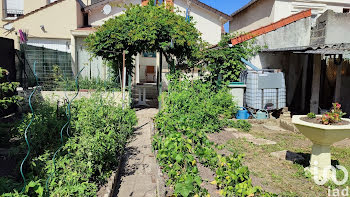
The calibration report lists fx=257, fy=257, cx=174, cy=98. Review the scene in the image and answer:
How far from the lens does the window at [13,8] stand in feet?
49.6

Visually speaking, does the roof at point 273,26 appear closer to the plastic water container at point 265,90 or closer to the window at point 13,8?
the plastic water container at point 265,90

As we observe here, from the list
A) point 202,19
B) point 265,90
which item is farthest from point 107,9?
point 265,90

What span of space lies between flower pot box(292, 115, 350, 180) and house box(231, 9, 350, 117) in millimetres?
5826

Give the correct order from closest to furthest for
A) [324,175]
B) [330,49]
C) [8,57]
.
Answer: [324,175]
[330,49]
[8,57]

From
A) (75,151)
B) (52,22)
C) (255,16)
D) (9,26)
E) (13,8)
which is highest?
(13,8)

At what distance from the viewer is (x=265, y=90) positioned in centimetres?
927

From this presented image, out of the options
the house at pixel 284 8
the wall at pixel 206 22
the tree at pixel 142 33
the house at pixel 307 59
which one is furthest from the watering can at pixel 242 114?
the house at pixel 284 8

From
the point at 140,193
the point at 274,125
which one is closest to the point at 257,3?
the point at 274,125

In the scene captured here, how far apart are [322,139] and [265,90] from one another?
5.49 metres

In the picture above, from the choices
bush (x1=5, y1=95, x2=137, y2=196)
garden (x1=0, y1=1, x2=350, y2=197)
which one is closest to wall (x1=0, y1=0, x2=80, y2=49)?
garden (x1=0, y1=1, x2=350, y2=197)

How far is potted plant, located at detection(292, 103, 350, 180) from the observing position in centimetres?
385

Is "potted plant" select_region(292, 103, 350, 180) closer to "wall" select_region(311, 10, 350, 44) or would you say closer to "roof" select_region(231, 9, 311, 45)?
"roof" select_region(231, 9, 311, 45)

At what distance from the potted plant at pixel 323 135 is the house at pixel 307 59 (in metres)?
5.69

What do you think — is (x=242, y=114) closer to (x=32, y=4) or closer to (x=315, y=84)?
(x=315, y=84)
